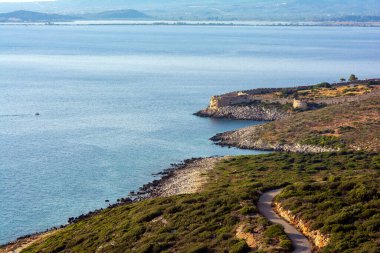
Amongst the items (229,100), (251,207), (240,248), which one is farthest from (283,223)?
(229,100)

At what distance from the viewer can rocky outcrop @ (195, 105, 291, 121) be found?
73188 millimetres

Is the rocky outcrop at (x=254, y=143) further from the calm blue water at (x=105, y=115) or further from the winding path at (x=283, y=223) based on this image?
the winding path at (x=283, y=223)

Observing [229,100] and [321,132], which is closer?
[321,132]

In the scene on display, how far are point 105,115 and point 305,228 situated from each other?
182 feet

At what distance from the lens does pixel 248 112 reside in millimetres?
74750

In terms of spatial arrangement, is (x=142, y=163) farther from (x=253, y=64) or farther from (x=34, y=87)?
(x=253, y=64)

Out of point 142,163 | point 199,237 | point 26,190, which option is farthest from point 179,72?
point 199,237

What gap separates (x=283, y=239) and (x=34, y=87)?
86527 millimetres

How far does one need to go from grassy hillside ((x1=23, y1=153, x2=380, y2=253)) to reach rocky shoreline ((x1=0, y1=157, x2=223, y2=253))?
2.45m

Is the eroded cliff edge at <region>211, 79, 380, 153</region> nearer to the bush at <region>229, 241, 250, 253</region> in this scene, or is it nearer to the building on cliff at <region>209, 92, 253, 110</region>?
the building on cliff at <region>209, 92, 253, 110</region>

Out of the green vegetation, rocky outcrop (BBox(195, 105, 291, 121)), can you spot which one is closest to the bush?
the green vegetation

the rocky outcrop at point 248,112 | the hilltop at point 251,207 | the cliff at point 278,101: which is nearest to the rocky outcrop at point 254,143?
the hilltop at point 251,207

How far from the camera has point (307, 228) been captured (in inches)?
897

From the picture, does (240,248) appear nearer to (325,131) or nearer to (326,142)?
(326,142)
